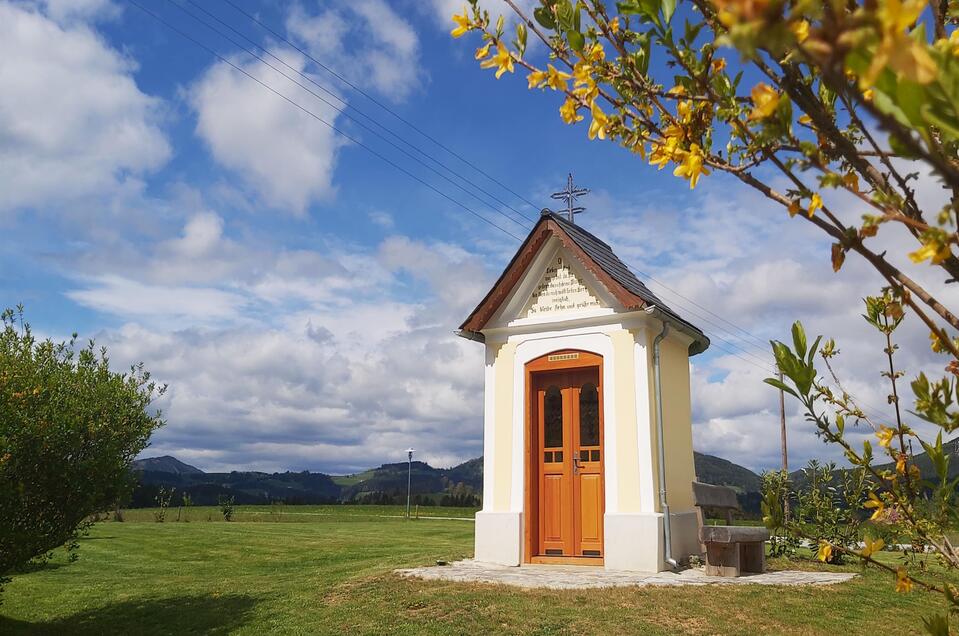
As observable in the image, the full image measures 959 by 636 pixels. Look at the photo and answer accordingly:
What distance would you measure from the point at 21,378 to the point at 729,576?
33.1 feet

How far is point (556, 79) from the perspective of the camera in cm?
237

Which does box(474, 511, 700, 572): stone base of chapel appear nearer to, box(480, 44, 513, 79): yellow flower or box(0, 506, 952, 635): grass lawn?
box(0, 506, 952, 635): grass lawn

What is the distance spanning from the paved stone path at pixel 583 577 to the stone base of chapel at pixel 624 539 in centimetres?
25

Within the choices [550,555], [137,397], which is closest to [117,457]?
[137,397]

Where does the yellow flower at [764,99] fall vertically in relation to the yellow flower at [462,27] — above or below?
below

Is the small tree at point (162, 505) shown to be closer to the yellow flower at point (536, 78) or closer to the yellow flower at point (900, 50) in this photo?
the yellow flower at point (536, 78)

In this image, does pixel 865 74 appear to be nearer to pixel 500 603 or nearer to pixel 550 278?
pixel 500 603

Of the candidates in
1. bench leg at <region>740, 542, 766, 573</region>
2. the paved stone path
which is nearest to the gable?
the paved stone path

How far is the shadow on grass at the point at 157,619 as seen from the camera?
9.29 m

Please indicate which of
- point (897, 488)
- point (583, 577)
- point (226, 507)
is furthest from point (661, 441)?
point (226, 507)

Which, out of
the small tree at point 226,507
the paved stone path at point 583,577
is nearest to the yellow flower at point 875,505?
the paved stone path at point 583,577

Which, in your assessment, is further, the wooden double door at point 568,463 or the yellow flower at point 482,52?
the wooden double door at point 568,463

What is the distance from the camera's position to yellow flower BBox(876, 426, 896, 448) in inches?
98.4

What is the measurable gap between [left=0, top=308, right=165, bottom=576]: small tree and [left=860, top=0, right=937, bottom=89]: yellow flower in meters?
10.0
